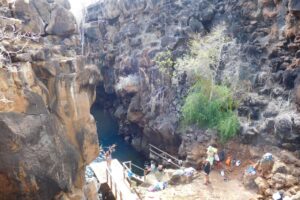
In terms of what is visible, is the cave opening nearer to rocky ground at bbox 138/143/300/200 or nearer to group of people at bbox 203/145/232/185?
group of people at bbox 203/145/232/185

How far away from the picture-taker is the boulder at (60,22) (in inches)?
438

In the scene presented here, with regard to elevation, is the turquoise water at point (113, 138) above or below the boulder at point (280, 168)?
below

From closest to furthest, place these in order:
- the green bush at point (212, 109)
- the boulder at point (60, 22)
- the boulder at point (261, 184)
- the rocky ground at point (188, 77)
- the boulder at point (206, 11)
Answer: the boulder at point (60, 22)
the boulder at point (261, 184)
the rocky ground at point (188, 77)
the green bush at point (212, 109)
the boulder at point (206, 11)

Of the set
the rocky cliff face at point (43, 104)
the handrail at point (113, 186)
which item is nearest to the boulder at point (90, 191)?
the rocky cliff face at point (43, 104)

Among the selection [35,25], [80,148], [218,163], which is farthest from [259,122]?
[35,25]

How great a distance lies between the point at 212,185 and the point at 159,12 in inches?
630

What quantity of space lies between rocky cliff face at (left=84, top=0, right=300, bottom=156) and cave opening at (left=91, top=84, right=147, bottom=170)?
0.86 m

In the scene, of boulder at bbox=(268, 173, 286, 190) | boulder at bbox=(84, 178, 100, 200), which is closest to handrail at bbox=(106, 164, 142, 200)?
boulder at bbox=(84, 178, 100, 200)

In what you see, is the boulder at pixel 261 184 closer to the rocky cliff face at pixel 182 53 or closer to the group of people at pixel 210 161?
the group of people at pixel 210 161

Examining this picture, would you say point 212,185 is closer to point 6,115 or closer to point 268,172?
point 268,172

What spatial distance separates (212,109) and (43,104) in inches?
499

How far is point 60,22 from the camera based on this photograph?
11234mm

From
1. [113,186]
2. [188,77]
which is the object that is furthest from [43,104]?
[188,77]

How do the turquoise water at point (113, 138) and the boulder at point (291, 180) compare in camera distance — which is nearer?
the boulder at point (291, 180)
